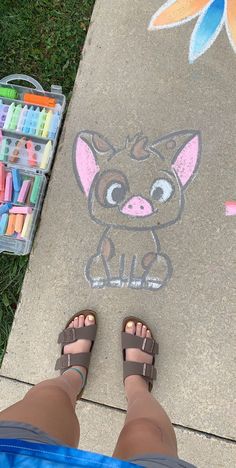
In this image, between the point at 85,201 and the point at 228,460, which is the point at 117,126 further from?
the point at 228,460

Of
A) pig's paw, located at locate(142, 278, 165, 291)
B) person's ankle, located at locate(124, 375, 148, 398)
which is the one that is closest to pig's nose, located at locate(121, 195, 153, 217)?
pig's paw, located at locate(142, 278, 165, 291)

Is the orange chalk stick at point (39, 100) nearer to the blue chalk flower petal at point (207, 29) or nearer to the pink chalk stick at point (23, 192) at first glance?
the pink chalk stick at point (23, 192)

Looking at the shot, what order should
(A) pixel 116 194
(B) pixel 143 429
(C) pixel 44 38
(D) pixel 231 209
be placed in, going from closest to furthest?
1. (B) pixel 143 429
2. (D) pixel 231 209
3. (A) pixel 116 194
4. (C) pixel 44 38

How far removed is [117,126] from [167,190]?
417mm

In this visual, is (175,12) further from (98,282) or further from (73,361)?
(73,361)

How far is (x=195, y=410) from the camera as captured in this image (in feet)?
7.16

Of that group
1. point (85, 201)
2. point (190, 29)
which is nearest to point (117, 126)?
point (85, 201)

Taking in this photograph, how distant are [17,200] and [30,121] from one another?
1.33 feet

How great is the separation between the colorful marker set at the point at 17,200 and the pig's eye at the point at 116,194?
0.36 metres

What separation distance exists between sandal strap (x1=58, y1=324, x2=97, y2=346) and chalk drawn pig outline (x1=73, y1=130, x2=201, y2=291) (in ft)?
0.69

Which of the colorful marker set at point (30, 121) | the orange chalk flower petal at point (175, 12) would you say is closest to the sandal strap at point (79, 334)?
the colorful marker set at point (30, 121)

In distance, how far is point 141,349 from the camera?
87.7 inches

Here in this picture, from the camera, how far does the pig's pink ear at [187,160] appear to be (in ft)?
7.59

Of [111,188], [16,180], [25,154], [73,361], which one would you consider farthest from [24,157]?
[73,361]
